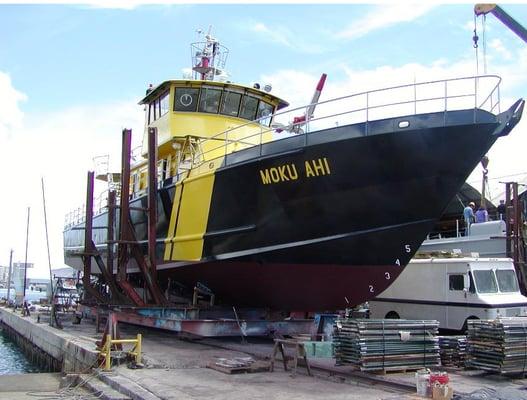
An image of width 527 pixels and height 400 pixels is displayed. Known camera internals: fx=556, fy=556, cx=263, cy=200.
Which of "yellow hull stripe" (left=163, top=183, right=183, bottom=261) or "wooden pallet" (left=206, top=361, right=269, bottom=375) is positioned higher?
"yellow hull stripe" (left=163, top=183, right=183, bottom=261)

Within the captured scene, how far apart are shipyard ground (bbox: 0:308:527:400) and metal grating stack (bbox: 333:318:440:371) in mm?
164

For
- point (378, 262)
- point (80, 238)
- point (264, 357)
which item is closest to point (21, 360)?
point (80, 238)

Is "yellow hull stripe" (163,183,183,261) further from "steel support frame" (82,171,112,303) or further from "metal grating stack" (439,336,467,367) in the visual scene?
"metal grating stack" (439,336,467,367)

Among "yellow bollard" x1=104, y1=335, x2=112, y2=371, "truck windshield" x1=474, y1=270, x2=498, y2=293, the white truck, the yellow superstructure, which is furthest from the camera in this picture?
"truck windshield" x1=474, y1=270, x2=498, y2=293

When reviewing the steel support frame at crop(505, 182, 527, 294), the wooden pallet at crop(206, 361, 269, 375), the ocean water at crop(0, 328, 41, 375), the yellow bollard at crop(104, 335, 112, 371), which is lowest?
the ocean water at crop(0, 328, 41, 375)

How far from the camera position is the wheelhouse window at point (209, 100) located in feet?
40.4

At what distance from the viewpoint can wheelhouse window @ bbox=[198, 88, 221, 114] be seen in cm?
1231

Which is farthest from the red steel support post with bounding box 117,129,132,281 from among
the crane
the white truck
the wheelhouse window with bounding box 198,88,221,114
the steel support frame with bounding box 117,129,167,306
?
the crane

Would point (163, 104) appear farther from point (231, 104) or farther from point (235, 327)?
point (235, 327)

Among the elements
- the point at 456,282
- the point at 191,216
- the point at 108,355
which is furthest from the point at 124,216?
the point at 456,282

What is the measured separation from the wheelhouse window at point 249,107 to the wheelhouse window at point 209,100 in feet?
1.92

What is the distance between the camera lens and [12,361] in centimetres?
1711

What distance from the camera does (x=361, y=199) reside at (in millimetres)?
8477

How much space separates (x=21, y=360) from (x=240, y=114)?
10769 mm
